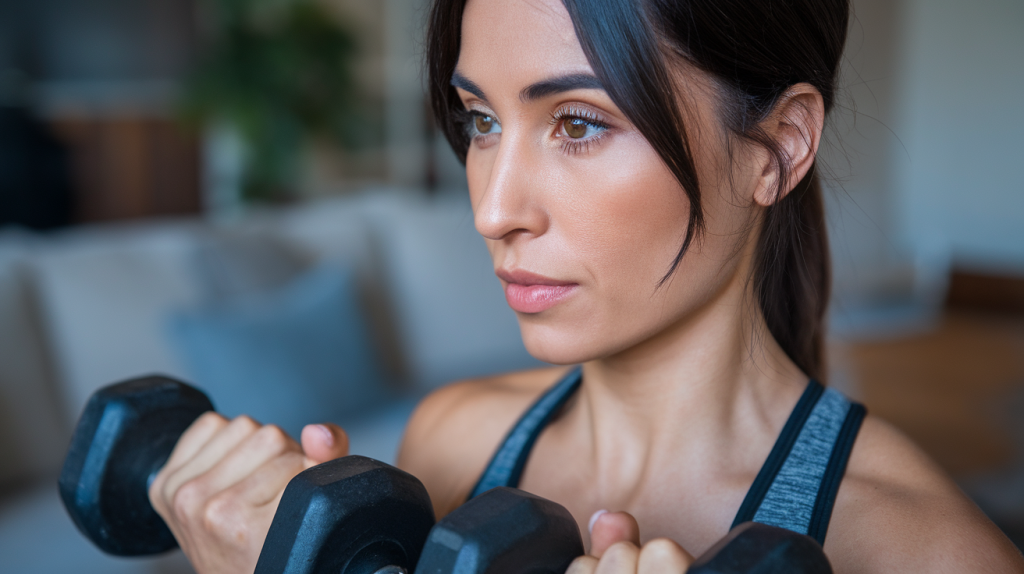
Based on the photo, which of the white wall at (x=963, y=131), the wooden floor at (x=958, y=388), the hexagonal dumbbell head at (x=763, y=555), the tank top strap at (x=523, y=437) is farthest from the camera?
the white wall at (x=963, y=131)

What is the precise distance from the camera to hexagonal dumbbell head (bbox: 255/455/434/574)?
58 cm

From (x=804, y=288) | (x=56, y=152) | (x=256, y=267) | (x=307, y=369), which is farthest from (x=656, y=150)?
(x=56, y=152)

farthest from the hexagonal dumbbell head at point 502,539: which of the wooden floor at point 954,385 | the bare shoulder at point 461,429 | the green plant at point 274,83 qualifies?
the green plant at point 274,83

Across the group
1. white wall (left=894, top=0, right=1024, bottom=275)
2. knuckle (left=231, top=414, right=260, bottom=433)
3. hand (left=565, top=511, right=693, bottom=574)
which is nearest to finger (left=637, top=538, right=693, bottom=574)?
hand (left=565, top=511, right=693, bottom=574)

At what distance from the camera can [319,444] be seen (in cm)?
75

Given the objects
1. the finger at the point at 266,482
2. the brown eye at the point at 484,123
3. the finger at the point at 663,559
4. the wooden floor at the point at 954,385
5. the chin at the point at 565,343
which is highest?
the brown eye at the point at 484,123

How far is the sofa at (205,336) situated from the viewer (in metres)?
2.00

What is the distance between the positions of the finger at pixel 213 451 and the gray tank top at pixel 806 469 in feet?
0.96

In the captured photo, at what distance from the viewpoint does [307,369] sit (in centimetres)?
233

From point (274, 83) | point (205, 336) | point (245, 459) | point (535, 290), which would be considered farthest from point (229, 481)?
point (274, 83)

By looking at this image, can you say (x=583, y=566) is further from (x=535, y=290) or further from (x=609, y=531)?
(x=535, y=290)

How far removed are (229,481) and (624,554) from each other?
38cm

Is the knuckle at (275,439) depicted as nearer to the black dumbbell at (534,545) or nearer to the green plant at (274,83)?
the black dumbbell at (534,545)

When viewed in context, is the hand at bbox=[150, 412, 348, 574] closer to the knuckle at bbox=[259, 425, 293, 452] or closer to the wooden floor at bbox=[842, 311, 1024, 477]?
the knuckle at bbox=[259, 425, 293, 452]
